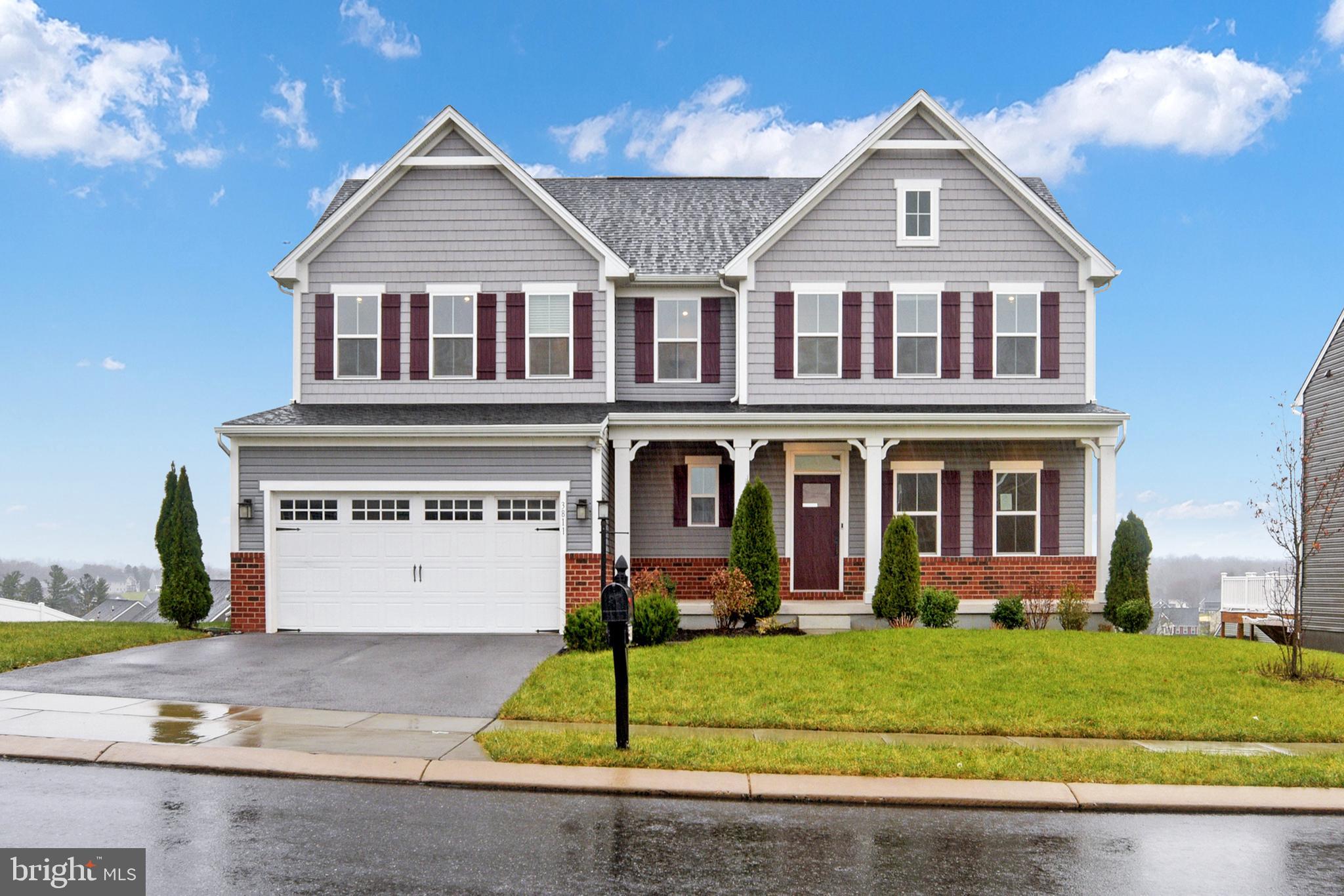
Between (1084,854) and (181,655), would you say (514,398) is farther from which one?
(1084,854)

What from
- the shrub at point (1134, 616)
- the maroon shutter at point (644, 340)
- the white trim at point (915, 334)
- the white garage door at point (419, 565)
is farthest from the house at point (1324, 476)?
the white garage door at point (419, 565)

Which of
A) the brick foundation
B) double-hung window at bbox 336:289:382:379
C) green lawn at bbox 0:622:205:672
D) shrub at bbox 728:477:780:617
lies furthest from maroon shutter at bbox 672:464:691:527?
green lawn at bbox 0:622:205:672

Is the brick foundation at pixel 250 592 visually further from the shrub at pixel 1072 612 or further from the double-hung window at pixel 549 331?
the shrub at pixel 1072 612

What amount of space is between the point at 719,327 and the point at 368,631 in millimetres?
8727

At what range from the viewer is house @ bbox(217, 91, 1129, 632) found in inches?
732

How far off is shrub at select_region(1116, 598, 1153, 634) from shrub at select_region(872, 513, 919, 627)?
3718mm

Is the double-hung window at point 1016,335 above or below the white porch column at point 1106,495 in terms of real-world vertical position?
above

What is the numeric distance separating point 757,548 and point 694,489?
3009 mm

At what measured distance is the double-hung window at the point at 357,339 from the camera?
19125mm

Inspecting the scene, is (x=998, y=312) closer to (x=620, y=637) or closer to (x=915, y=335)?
(x=915, y=335)

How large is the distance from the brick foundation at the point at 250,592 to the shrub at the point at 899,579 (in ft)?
34.6

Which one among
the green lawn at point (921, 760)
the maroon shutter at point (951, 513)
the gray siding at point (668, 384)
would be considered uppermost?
the gray siding at point (668, 384)

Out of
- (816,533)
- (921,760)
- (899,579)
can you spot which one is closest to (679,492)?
(816,533)

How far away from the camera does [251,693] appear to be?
11469 mm
